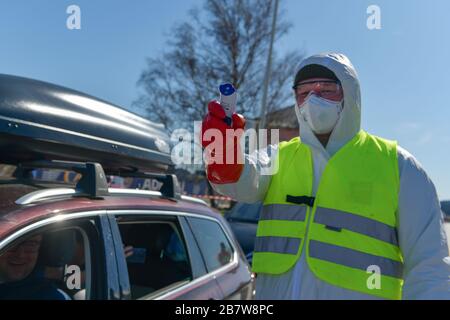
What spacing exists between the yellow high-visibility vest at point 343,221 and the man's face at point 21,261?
1.17 metres

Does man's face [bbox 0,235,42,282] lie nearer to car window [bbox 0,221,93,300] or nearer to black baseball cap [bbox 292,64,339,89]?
car window [bbox 0,221,93,300]

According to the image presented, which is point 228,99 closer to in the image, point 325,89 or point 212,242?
point 325,89

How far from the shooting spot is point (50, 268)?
268 centimetres

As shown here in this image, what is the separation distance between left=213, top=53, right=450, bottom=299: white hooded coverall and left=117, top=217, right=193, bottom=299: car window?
1.22m

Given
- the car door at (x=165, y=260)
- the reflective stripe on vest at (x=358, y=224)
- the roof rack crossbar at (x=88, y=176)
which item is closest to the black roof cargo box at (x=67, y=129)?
the roof rack crossbar at (x=88, y=176)

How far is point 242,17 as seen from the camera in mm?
20078

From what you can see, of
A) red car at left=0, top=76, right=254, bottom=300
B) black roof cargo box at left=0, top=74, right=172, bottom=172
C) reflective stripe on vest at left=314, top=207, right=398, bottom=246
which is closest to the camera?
reflective stripe on vest at left=314, top=207, right=398, bottom=246

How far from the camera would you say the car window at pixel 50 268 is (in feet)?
7.76

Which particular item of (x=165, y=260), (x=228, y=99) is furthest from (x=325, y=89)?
(x=165, y=260)

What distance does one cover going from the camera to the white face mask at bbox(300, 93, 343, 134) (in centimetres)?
192

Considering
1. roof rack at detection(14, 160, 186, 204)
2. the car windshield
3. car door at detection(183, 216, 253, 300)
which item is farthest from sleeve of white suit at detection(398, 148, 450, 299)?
the car windshield

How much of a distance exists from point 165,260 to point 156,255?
0.33 feet

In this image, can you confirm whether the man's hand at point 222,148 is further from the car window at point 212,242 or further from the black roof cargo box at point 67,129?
the car window at point 212,242
